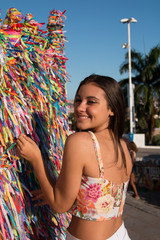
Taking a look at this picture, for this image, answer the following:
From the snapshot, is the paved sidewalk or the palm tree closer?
the paved sidewalk

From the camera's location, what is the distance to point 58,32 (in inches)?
79.9

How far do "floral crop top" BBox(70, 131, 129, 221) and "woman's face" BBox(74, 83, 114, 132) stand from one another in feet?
0.24

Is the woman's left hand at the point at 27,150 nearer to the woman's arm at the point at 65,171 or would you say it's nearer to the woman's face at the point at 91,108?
the woman's arm at the point at 65,171

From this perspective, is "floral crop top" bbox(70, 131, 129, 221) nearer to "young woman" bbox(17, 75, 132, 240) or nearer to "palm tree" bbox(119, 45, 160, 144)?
"young woman" bbox(17, 75, 132, 240)

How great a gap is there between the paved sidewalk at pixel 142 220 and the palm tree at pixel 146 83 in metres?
18.5

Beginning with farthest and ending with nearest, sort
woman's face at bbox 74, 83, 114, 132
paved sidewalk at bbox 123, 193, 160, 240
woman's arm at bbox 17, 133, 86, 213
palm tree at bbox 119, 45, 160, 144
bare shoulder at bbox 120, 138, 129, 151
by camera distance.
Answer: palm tree at bbox 119, 45, 160, 144 → paved sidewalk at bbox 123, 193, 160, 240 → bare shoulder at bbox 120, 138, 129, 151 → woman's face at bbox 74, 83, 114, 132 → woman's arm at bbox 17, 133, 86, 213

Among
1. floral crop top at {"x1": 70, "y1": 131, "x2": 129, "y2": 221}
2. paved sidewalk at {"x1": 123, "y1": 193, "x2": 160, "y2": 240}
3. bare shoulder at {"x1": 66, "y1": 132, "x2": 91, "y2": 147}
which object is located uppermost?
bare shoulder at {"x1": 66, "y1": 132, "x2": 91, "y2": 147}

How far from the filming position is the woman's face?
4.50 feet

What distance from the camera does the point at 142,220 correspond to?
4793 mm

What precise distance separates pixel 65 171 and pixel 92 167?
0.41ft

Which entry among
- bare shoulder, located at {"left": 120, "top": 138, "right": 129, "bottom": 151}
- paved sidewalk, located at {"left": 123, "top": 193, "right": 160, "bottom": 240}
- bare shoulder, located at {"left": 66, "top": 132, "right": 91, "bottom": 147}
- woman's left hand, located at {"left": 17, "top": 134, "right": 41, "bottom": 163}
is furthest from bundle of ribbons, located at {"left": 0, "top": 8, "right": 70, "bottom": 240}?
paved sidewalk, located at {"left": 123, "top": 193, "right": 160, "bottom": 240}

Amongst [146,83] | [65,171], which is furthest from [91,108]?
[146,83]

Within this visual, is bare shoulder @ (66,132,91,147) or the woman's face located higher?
the woman's face

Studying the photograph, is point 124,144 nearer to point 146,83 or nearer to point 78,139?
point 78,139
